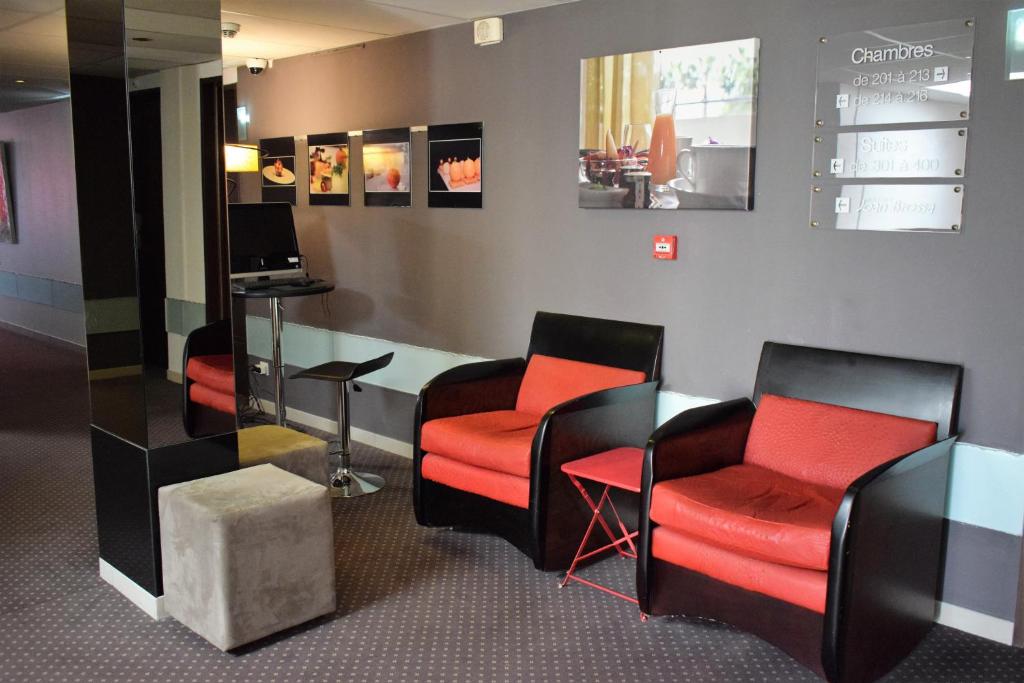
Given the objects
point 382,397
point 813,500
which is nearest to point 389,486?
point 382,397

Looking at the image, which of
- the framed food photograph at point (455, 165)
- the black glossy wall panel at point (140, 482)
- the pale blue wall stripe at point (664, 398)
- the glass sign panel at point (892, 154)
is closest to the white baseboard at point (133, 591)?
the black glossy wall panel at point (140, 482)

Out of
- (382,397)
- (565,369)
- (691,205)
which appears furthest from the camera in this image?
(382,397)

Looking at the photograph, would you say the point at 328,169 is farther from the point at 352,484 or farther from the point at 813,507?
the point at 813,507

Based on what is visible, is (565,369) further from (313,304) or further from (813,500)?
(313,304)

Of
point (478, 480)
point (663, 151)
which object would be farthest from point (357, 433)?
point (663, 151)

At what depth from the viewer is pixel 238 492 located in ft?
11.0

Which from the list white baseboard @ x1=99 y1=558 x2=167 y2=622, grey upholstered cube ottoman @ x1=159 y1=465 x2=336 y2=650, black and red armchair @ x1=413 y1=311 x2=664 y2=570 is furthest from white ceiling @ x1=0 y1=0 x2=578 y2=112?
white baseboard @ x1=99 y1=558 x2=167 y2=622

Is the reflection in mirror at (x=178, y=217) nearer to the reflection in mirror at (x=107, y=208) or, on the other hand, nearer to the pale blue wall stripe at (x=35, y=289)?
the reflection in mirror at (x=107, y=208)

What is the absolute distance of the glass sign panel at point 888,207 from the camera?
334 cm

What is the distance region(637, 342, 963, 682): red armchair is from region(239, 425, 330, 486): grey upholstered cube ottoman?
151cm

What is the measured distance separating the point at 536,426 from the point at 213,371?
Result: 152cm

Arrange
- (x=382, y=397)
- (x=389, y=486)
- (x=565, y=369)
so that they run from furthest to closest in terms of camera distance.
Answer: (x=382, y=397) → (x=389, y=486) → (x=565, y=369)

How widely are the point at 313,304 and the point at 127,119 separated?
10.1 ft

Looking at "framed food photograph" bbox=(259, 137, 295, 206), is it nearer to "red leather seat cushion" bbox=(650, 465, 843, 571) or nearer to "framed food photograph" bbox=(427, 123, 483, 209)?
"framed food photograph" bbox=(427, 123, 483, 209)
